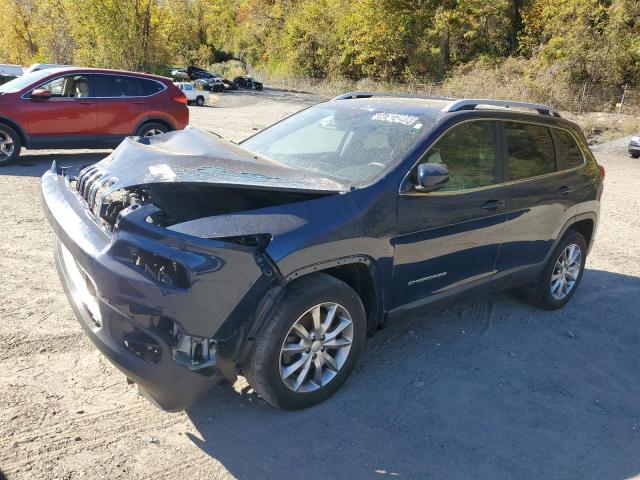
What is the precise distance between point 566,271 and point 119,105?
342 inches

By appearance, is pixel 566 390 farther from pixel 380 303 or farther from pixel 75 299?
pixel 75 299

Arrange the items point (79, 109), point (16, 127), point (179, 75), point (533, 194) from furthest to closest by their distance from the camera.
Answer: point (179, 75) < point (79, 109) < point (16, 127) < point (533, 194)

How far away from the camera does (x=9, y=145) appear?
978cm

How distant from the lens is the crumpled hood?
2.97m

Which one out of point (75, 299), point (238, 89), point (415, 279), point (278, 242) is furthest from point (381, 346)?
point (238, 89)

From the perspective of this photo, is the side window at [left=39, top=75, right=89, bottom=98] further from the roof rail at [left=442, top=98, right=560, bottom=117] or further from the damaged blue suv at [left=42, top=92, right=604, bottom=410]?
the roof rail at [left=442, top=98, right=560, bottom=117]

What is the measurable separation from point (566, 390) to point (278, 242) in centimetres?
237

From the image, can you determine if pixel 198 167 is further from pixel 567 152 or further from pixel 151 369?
pixel 567 152

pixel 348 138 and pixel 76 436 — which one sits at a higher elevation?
pixel 348 138

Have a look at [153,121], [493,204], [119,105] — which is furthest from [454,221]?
[153,121]

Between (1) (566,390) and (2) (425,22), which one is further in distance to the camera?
(2) (425,22)

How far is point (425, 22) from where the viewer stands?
4456 centimetres

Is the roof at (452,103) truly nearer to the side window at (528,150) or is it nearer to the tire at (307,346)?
the side window at (528,150)

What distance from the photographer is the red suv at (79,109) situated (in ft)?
32.0
